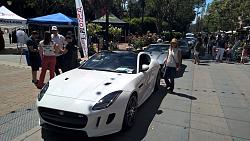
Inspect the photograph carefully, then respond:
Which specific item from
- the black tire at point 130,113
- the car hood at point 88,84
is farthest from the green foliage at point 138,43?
the black tire at point 130,113

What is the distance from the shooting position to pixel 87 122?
447cm

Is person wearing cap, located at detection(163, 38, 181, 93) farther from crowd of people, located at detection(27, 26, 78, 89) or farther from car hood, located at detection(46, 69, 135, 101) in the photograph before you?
crowd of people, located at detection(27, 26, 78, 89)

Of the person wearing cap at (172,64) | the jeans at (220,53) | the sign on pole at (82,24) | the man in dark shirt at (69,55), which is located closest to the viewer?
the person wearing cap at (172,64)

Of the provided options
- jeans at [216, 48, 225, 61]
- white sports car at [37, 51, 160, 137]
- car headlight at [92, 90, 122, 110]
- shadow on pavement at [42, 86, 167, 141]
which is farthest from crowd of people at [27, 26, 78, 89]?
jeans at [216, 48, 225, 61]

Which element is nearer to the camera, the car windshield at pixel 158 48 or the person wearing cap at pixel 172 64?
the person wearing cap at pixel 172 64

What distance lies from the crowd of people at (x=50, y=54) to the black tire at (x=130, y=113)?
3842mm

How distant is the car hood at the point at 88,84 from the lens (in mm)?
4904

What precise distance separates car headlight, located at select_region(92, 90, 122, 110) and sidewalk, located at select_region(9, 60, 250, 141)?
0.68 meters

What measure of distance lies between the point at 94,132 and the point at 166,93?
4.31 m

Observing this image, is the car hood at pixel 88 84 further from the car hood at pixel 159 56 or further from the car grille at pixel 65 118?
the car hood at pixel 159 56

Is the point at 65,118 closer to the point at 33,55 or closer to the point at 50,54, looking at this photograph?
the point at 50,54

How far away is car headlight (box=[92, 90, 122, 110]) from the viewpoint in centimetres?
461

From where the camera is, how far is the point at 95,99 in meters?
4.73

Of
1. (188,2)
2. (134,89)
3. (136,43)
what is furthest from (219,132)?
(188,2)
